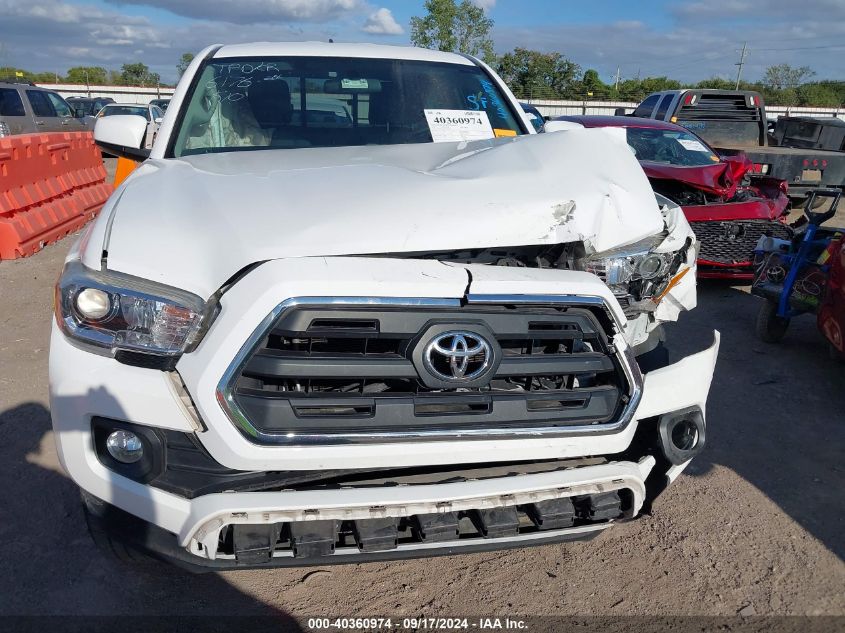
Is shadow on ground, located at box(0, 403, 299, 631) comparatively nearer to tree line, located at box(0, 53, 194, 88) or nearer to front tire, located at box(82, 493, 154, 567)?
front tire, located at box(82, 493, 154, 567)

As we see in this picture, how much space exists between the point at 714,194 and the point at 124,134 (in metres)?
5.62

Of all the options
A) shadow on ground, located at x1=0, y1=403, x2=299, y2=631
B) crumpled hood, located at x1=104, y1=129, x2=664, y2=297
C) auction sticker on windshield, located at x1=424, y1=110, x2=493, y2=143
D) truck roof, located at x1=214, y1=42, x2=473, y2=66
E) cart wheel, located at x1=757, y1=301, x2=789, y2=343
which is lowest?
shadow on ground, located at x1=0, y1=403, x2=299, y2=631

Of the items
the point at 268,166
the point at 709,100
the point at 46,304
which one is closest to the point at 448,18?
the point at 709,100

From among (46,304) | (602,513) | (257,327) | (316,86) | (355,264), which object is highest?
(316,86)

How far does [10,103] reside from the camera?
13.1m

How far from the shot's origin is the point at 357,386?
2.01 meters

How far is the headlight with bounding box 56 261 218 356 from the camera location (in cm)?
190

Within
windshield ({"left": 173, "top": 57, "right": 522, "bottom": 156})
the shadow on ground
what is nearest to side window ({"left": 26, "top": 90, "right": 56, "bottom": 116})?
windshield ({"left": 173, "top": 57, "right": 522, "bottom": 156})

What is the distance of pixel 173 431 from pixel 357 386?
51 cm

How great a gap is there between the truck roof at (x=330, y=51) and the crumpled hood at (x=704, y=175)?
3.64m

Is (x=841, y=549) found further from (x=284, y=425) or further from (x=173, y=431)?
(x=173, y=431)

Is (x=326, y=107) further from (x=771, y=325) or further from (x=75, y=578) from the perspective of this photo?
(x=771, y=325)

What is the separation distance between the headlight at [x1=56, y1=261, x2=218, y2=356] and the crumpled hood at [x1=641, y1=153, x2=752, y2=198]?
607 centimetres

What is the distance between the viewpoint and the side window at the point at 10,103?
12906mm
